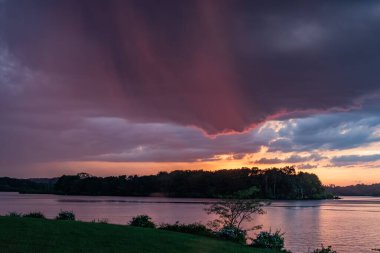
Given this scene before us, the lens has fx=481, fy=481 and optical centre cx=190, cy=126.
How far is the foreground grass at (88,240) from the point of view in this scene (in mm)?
18094

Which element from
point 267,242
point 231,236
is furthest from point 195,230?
point 267,242

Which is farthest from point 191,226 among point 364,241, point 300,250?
point 364,241

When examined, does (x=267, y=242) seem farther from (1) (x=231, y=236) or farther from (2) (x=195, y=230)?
(2) (x=195, y=230)

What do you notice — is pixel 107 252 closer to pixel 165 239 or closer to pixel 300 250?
pixel 165 239

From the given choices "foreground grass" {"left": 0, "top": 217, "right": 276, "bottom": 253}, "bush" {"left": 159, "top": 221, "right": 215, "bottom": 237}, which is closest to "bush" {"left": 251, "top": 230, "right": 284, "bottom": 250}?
"foreground grass" {"left": 0, "top": 217, "right": 276, "bottom": 253}

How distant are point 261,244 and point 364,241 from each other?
104ft

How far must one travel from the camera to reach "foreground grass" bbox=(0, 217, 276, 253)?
18.1 metres

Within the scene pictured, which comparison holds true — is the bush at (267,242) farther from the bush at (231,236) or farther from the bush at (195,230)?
the bush at (195,230)

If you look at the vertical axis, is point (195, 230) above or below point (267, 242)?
above

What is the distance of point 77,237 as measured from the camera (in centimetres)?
2073

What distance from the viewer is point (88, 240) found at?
2025cm

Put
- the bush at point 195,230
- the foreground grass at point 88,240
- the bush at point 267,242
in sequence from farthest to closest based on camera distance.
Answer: the bush at point 195,230 → the bush at point 267,242 → the foreground grass at point 88,240

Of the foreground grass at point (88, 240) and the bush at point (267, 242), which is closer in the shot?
the foreground grass at point (88, 240)

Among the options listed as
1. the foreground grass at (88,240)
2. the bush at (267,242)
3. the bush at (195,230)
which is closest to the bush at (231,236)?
the bush at (195,230)
